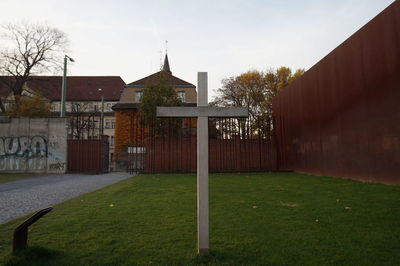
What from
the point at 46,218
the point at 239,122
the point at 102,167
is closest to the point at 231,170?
the point at 239,122

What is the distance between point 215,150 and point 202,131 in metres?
12.7

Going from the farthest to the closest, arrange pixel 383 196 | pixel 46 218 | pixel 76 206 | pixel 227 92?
pixel 227 92, pixel 383 196, pixel 76 206, pixel 46 218

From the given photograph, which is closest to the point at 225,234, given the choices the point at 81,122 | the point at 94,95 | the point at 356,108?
the point at 356,108

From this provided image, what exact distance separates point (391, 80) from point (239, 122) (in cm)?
813

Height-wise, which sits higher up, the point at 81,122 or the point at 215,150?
the point at 81,122

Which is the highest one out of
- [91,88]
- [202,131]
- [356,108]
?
[91,88]

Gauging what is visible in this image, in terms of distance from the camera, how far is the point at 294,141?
15.1 meters

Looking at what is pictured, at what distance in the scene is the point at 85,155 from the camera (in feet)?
56.3

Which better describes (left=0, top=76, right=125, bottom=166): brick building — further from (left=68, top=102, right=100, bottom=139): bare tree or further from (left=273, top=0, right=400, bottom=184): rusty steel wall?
(left=273, top=0, right=400, bottom=184): rusty steel wall

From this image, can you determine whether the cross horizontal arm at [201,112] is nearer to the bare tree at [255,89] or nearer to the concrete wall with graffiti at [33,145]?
the concrete wall with graffiti at [33,145]

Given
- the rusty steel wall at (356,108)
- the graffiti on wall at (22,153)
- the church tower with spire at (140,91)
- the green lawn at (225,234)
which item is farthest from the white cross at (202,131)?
the church tower with spire at (140,91)

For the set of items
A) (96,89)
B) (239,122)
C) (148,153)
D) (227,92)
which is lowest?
(148,153)

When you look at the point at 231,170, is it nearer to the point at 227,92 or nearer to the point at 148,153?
the point at 148,153

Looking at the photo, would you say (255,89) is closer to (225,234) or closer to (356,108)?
(356,108)
